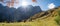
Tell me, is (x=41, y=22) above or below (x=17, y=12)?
below

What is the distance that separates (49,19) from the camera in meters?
4.98

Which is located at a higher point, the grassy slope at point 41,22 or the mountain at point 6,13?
the mountain at point 6,13

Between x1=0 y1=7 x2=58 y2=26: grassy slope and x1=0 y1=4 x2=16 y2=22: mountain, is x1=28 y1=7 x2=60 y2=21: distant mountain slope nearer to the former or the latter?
x1=0 y1=7 x2=58 y2=26: grassy slope

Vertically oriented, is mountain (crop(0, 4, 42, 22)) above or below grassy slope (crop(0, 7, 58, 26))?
above

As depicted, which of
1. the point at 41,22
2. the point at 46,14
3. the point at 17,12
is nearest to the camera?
the point at 41,22

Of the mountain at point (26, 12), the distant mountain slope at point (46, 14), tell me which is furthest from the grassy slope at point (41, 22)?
the mountain at point (26, 12)

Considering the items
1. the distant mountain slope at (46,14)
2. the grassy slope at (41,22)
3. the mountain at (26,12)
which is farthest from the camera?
the mountain at (26,12)

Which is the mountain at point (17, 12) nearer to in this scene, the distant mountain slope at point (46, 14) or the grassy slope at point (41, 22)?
the distant mountain slope at point (46, 14)

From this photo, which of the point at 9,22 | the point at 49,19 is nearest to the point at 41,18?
the point at 49,19

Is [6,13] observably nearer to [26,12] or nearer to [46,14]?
[26,12]

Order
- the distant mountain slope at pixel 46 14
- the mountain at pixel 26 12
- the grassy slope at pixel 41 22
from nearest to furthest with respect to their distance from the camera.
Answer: the grassy slope at pixel 41 22, the distant mountain slope at pixel 46 14, the mountain at pixel 26 12

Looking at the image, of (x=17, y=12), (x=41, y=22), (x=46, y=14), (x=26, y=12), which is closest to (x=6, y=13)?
(x=17, y=12)

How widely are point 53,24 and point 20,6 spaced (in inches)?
44.1

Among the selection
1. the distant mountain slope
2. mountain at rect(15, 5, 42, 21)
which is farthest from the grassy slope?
mountain at rect(15, 5, 42, 21)
